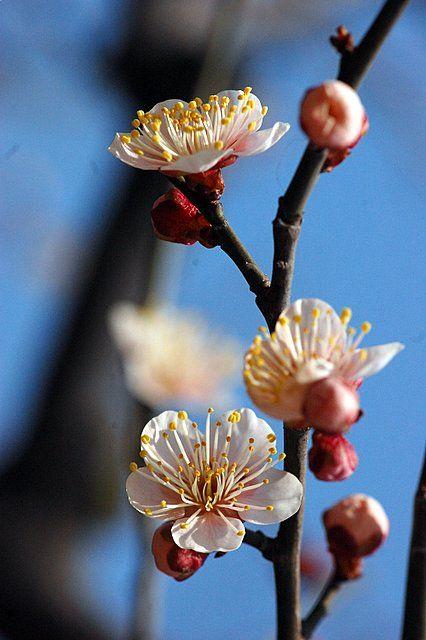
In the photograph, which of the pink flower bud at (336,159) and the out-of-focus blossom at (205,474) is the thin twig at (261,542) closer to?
the out-of-focus blossom at (205,474)

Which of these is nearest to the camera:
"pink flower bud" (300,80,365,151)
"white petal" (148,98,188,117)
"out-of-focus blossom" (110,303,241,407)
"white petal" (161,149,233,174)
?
"pink flower bud" (300,80,365,151)

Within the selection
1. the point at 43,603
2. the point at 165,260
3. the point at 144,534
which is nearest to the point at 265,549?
the point at 144,534

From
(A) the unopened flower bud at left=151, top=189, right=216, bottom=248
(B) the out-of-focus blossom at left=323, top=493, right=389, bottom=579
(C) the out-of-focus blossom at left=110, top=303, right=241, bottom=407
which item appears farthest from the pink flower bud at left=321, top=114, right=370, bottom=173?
→ (C) the out-of-focus blossom at left=110, top=303, right=241, bottom=407

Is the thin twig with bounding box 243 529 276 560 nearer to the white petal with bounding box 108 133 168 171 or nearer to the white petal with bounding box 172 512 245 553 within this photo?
the white petal with bounding box 172 512 245 553

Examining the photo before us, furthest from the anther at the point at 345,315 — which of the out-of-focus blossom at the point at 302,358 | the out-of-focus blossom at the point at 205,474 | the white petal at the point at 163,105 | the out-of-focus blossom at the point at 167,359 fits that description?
the out-of-focus blossom at the point at 167,359

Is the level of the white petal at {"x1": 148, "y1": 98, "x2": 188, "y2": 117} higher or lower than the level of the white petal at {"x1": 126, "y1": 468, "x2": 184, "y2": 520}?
higher

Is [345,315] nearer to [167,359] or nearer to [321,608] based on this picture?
[321,608]
